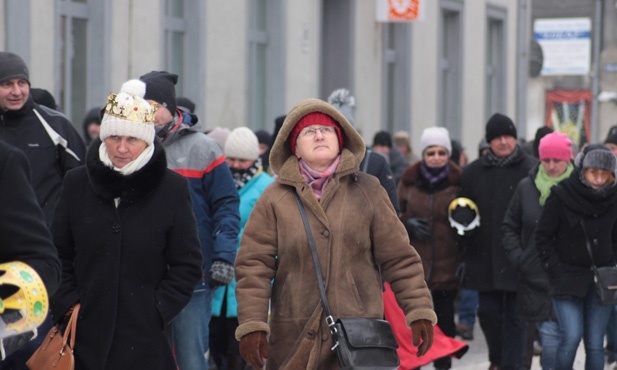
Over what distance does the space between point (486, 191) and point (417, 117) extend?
12460 mm

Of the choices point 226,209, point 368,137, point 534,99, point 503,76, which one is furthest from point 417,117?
point 534,99

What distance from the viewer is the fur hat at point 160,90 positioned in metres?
7.62

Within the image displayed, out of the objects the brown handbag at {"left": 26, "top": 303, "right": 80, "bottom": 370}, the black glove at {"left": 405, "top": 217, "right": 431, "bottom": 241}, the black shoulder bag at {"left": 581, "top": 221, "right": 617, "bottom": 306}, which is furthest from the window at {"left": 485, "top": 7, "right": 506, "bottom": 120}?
the brown handbag at {"left": 26, "top": 303, "right": 80, "bottom": 370}

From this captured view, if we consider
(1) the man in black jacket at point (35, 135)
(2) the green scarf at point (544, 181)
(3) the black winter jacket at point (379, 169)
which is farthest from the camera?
(2) the green scarf at point (544, 181)

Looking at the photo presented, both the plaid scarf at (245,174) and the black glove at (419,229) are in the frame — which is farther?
the black glove at (419,229)

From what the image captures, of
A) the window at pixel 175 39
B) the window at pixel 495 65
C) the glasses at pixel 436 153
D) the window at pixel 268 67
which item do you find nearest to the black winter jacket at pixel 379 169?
the glasses at pixel 436 153

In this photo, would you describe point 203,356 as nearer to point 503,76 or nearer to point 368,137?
point 368,137

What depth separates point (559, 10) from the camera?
176 ft

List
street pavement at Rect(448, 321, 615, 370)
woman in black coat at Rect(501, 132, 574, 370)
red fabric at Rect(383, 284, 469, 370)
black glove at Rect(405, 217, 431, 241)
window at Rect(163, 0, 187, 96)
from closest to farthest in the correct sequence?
red fabric at Rect(383, 284, 469, 370) < woman in black coat at Rect(501, 132, 574, 370) < black glove at Rect(405, 217, 431, 241) < street pavement at Rect(448, 321, 615, 370) < window at Rect(163, 0, 187, 96)

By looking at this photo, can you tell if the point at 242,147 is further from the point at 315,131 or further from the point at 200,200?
the point at 315,131

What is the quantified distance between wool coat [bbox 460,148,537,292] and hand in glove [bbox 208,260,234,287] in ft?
10.8

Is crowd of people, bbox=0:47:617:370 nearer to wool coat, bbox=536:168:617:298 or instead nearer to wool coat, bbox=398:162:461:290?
wool coat, bbox=536:168:617:298

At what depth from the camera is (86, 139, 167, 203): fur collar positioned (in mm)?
6176

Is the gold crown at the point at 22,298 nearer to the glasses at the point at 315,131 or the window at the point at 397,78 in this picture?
the glasses at the point at 315,131
